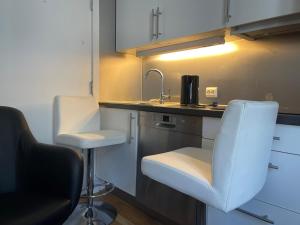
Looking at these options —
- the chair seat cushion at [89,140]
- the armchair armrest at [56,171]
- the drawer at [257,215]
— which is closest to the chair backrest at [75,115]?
the chair seat cushion at [89,140]

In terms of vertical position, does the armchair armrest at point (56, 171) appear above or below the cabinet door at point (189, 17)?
below

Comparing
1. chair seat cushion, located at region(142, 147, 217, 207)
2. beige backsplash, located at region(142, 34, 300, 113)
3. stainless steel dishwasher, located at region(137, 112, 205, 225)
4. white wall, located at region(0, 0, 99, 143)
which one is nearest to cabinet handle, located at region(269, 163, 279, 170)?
chair seat cushion, located at region(142, 147, 217, 207)

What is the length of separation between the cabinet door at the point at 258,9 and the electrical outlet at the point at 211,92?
0.60m

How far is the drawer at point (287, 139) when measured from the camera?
1.11 meters

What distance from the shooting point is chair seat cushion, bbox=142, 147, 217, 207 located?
0.99 meters

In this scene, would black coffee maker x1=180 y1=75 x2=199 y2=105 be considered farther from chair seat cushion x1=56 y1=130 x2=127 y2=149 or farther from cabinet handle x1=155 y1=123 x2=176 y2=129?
chair seat cushion x1=56 y1=130 x2=127 y2=149

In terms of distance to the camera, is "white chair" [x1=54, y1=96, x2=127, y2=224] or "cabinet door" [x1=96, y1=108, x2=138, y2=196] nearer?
"white chair" [x1=54, y1=96, x2=127, y2=224]

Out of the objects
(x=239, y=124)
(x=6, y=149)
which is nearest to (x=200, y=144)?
(x=239, y=124)

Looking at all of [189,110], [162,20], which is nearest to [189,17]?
[162,20]

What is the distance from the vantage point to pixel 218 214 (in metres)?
1.38

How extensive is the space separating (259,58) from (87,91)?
1.51 metres

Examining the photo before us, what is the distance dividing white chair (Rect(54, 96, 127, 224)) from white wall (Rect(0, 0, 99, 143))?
27cm

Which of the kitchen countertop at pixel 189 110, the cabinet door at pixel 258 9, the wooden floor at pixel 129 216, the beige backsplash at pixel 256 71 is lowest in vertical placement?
the wooden floor at pixel 129 216

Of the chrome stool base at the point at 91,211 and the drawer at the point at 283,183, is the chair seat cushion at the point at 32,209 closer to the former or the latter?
the chrome stool base at the point at 91,211
